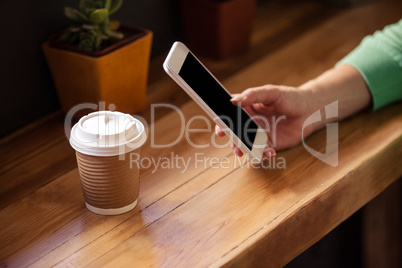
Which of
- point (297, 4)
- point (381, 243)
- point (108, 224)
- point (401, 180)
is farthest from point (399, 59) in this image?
point (108, 224)

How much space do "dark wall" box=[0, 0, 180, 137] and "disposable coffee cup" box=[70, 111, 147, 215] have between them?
323 mm

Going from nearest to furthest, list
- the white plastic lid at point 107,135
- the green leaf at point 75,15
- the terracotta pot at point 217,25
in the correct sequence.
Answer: the white plastic lid at point 107,135 < the green leaf at point 75,15 < the terracotta pot at point 217,25

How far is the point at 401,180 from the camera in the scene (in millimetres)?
1303

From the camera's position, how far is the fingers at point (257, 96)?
92 centimetres

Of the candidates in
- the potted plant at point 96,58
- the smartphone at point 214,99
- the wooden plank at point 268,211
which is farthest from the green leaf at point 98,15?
the wooden plank at point 268,211

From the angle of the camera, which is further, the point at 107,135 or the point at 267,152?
the point at 267,152

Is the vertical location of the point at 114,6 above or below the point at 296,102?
above

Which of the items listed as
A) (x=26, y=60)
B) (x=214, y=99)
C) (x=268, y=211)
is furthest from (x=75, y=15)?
(x=268, y=211)

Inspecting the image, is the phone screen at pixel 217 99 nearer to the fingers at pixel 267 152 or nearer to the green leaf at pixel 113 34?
the fingers at pixel 267 152

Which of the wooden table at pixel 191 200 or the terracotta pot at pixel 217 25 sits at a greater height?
the terracotta pot at pixel 217 25

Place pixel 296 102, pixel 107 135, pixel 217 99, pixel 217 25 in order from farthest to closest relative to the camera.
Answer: pixel 217 25
pixel 296 102
pixel 217 99
pixel 107 135

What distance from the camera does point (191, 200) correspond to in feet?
2.97

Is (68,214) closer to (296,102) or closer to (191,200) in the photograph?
(191,200)

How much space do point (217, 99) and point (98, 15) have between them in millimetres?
294
